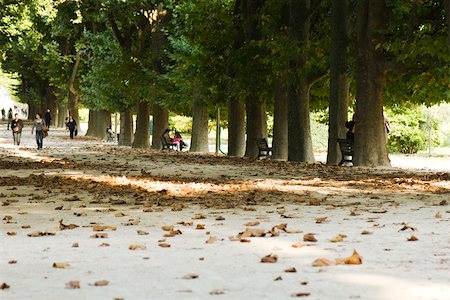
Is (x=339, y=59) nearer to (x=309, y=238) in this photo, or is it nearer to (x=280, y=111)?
(x=280, y=111)

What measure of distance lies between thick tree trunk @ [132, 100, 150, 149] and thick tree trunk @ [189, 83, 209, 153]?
5268mm

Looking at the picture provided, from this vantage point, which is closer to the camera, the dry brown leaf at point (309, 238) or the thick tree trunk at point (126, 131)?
the dry brown leaf at point (309, 238)

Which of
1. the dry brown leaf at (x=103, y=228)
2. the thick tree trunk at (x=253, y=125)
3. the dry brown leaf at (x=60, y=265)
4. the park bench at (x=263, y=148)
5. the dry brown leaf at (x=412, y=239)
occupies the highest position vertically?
the thick tree trunk at (x=253, y=125)

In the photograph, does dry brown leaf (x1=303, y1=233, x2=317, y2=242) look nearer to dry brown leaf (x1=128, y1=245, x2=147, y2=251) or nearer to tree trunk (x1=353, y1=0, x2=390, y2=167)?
dry brown leaf (x1=128, y1=245, x2=147, y2=251)

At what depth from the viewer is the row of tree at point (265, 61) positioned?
974 inches

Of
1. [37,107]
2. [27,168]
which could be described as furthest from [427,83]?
[37,107]

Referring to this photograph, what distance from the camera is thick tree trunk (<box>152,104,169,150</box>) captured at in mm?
43188

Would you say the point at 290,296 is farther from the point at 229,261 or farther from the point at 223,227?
the point at 223,227

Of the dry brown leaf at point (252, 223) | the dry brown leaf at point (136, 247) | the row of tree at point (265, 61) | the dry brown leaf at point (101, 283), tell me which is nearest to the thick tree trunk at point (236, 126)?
the row of tree at point (265, 61)

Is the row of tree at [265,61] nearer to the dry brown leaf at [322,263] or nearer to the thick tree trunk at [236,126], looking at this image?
the thick tree trunk at [236,126]

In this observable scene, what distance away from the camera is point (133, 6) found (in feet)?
137

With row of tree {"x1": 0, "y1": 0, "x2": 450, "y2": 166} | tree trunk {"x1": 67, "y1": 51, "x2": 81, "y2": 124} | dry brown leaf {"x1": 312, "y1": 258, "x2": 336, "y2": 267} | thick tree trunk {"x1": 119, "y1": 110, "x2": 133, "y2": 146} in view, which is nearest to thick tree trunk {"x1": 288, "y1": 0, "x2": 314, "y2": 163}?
row of tree {"x1": 0, "y1": 0, "x2": 450, "y2": 166}

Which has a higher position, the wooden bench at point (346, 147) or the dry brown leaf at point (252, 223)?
the wooden bench at point (346, 147)

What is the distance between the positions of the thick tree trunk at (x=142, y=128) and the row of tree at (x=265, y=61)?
0.23 feet
